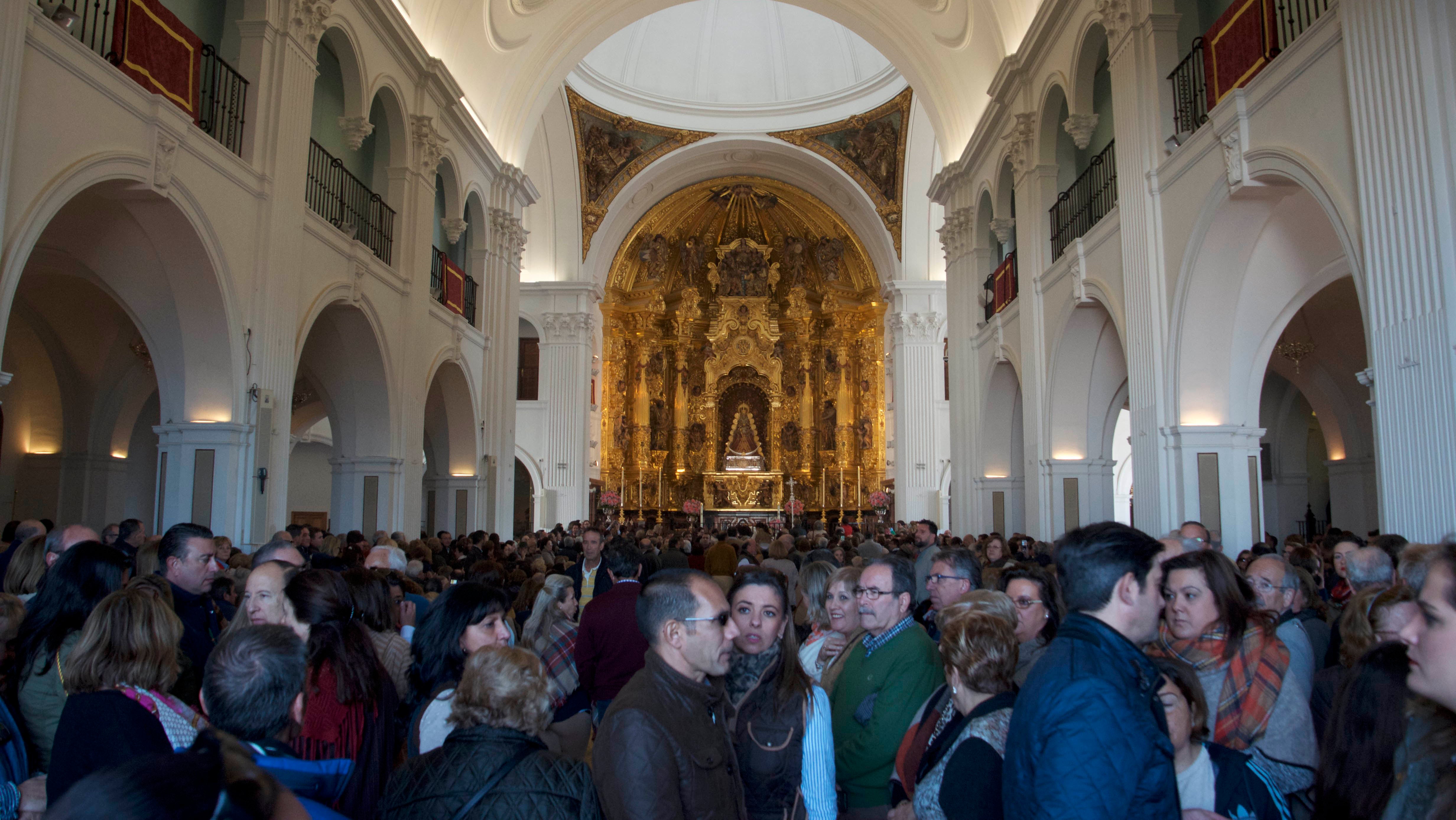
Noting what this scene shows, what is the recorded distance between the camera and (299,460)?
22.6 m

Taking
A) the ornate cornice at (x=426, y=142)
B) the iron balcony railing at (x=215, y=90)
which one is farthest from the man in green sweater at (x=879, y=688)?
the ornate cornice at (x=426, y=142)

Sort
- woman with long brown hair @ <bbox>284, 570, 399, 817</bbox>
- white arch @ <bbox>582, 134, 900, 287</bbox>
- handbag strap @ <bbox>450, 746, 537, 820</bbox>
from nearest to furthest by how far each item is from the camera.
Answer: handbag strap @ <bbox>450, 746, 537, 820</bbox>, woman with long brown hair @ <bbox>284, 570, 399, 817</bbox>, white arch @ <bbox>582, 134, 900, 287</bbox>

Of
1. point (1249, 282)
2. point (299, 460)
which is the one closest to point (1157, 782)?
point (1249, 282)

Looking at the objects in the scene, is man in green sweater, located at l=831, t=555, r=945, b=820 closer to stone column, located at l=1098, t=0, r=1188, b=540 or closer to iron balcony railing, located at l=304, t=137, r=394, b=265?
stone column, located at l=1098, t=0, r=1188, b=540

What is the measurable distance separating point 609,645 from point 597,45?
1504 centimetres

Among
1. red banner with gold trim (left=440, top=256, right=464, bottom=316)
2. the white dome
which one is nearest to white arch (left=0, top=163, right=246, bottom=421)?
red banner with gold trim (left=440, top=256, right=464, bottom=316)

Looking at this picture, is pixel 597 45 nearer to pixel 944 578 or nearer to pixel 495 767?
pixel 944 578

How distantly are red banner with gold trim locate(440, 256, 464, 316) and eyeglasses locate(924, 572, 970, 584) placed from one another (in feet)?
38.9

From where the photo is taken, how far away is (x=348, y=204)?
1223 cm

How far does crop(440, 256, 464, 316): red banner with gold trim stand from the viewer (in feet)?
49.2

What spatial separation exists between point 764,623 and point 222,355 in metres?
7.74

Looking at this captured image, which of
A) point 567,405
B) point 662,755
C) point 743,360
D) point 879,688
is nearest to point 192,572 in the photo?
point 662,755

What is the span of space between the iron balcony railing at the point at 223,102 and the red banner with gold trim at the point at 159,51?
303mm

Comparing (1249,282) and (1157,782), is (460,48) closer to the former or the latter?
(1249,282)
